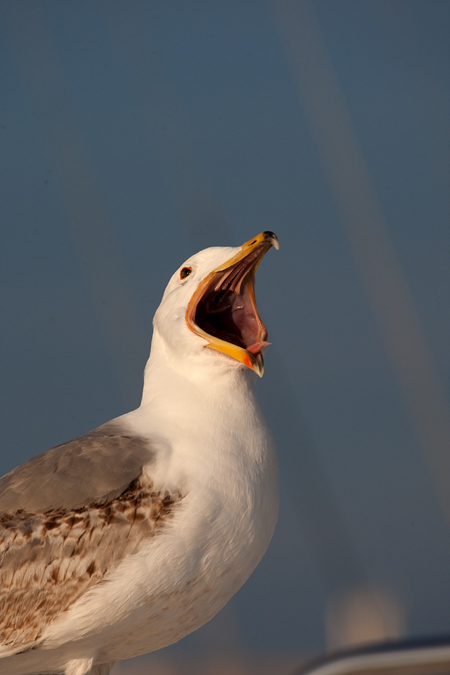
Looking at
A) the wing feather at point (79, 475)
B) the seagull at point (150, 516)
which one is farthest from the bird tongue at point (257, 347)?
the wing feather at point (79, 475)

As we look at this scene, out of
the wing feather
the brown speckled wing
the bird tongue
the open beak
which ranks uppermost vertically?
the open beak

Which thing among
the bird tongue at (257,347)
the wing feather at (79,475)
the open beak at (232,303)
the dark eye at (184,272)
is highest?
the dark eye at (184,272)

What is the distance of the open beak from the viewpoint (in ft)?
13.2

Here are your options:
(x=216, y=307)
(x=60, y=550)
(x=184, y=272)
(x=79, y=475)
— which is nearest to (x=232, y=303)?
(x=216, y=307)

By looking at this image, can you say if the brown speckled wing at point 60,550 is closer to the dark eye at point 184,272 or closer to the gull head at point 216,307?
the gull head at point 216,307

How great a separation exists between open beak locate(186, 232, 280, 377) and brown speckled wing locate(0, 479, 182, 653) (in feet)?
2.94

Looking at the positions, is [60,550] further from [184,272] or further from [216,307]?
[184,272]

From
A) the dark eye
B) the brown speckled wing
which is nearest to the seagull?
the brown speckled wing

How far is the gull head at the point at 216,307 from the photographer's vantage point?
4012 mm

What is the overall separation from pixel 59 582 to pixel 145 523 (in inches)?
21.0

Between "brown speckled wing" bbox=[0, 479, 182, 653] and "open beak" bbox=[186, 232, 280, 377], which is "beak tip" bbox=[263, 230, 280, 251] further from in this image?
"brown speckled wing" bbox=[0, 479, 182, 653]

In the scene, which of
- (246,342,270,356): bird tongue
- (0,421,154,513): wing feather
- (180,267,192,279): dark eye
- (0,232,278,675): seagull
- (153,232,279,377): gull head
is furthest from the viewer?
(180,267,192,279): dark eye

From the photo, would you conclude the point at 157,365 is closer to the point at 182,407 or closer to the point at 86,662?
the point at 182,407

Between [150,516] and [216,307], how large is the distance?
131cm
